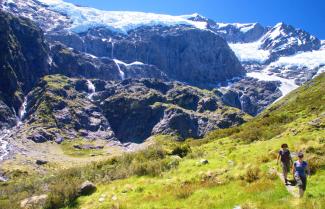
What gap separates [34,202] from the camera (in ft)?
109

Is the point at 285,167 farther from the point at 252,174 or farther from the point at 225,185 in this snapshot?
the point at 225,185

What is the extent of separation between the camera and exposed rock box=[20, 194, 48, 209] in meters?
32.4

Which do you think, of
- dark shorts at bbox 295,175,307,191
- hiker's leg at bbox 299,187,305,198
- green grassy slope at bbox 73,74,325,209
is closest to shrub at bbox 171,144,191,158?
green grassy slope at bbox 73,74,325,209

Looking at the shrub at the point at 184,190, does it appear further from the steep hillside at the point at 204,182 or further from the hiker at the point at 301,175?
the hiker at the point at 301,175

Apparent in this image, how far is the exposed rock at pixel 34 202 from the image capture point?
1276 inches

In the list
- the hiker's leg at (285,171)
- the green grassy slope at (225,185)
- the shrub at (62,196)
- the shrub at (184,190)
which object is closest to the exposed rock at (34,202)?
the shrub at (62,196)

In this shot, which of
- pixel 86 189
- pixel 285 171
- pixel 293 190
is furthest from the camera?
pixel 86 189

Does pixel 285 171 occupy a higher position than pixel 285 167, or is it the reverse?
pixel 285 167

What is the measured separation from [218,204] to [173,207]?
2750mm

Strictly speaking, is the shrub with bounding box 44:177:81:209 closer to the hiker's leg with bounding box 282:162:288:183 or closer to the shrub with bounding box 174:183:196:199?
the shrub with bounding box 174:183:196:199

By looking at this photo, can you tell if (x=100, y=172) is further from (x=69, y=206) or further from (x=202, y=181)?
(x=202, y=181)

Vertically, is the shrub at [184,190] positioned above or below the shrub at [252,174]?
below

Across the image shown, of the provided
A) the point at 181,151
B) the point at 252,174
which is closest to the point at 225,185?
the point at 252,174

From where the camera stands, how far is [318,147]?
1221 inches
